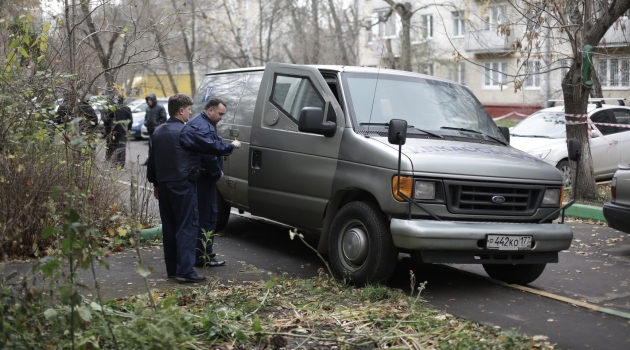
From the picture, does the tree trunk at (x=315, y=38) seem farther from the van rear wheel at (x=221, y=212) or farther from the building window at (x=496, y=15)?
the van rear wheel at (x=221, y=212)

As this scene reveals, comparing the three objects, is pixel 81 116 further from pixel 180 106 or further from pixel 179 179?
pixel 179 179

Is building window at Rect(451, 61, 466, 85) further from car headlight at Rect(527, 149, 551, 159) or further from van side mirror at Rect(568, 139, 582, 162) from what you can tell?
van side mirror at Rect(568, 139, 582, 162)

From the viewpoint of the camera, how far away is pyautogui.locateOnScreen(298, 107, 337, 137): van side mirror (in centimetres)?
735

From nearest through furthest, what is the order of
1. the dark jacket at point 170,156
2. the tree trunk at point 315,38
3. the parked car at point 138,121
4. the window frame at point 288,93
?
the dark jacket at point 170,156
the window frame at point 288,93
the parked car at point 138,121
the tree trunk at point 315,38

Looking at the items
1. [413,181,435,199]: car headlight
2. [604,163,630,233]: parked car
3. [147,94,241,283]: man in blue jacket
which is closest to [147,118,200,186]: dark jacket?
[147,94,241,283]: man in blue jacket

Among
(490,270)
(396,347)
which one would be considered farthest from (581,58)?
(396,347)

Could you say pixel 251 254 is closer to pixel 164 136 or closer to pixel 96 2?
pixel 164 136

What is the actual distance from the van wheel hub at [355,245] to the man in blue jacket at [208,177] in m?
1.33

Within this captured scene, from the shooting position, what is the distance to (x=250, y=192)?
865 centimetres

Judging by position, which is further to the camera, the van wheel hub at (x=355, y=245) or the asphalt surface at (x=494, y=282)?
the van wheel hub at (x=355, y=245)

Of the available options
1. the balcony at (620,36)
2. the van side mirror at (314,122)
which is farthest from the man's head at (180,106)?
the balcony at (620,36)

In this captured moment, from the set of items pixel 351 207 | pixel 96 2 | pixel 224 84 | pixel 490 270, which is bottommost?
pixel 490 270

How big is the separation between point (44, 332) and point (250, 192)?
4299 millimetres

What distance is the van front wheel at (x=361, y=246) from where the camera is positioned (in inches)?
267
